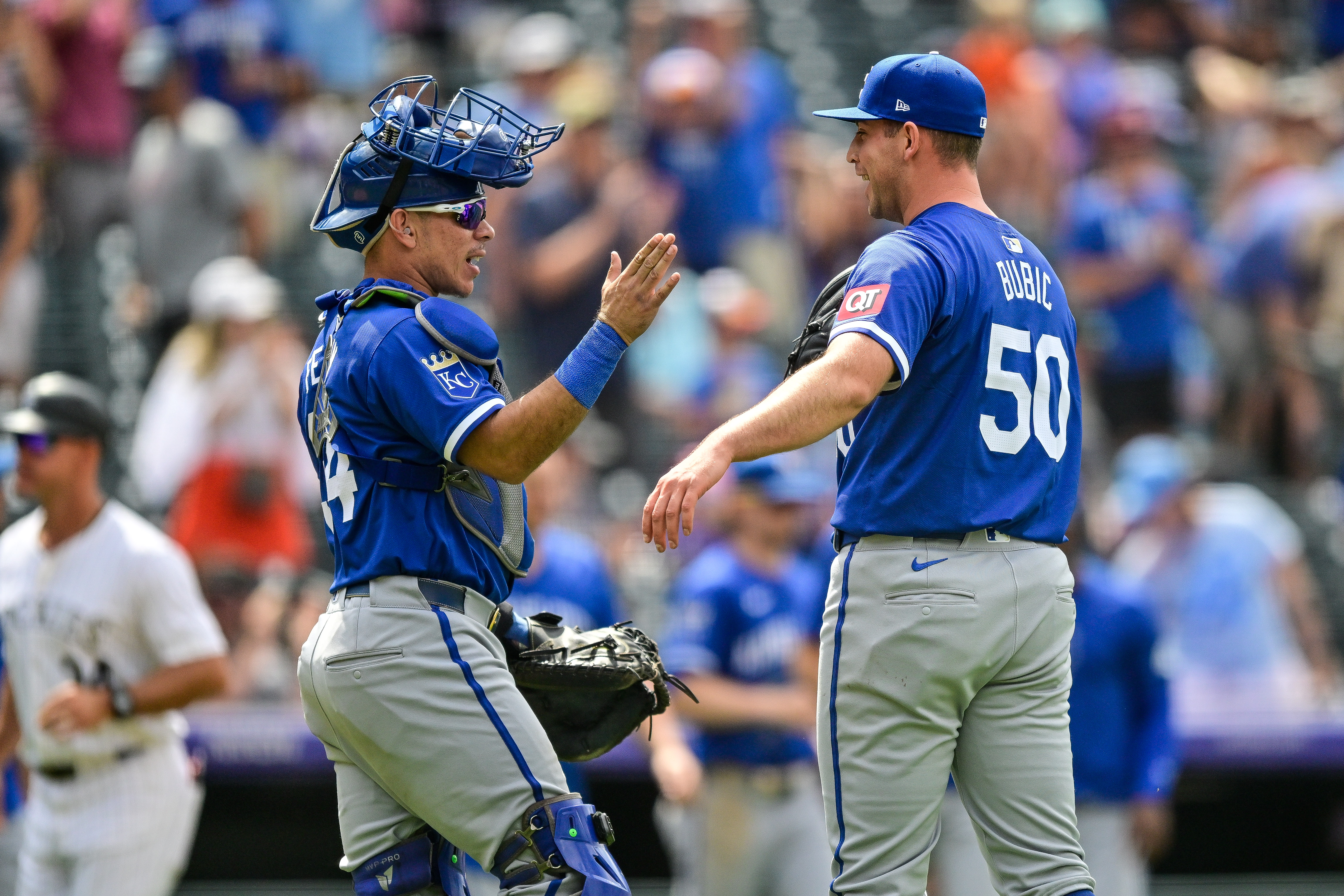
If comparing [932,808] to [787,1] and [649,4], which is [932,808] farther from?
[787,1]

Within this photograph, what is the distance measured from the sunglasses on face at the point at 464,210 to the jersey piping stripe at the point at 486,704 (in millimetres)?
901

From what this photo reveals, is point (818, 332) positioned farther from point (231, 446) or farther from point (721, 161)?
point (721, 161)

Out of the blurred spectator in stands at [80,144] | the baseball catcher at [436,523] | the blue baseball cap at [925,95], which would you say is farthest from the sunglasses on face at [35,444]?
the blurred spectator in stands at [80,144]

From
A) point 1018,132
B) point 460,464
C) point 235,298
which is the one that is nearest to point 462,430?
point 460,464

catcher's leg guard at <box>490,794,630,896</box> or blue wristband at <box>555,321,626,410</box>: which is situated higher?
blue wristband at <box>555,321,626,410</box>

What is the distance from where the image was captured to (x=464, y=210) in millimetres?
3896

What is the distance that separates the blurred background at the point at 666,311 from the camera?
8.49 meters

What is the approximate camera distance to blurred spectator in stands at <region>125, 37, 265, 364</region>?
31.5 ft

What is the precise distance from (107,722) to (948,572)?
2.94m

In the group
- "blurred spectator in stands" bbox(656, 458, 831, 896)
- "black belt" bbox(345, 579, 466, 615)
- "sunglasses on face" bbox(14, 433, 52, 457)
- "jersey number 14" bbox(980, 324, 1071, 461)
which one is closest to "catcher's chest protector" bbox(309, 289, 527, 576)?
"black belt" bbox(345, 579, 466, 615)

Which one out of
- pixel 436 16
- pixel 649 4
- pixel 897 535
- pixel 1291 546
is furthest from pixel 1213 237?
pixel 897 535

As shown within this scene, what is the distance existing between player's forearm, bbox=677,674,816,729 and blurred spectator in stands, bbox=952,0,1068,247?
3.94m

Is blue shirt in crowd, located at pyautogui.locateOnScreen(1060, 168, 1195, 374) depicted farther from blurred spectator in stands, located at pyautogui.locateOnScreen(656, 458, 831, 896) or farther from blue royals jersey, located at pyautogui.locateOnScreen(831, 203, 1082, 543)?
blue royals jersey, located at pyautogui.locateOnScreen(831, 203, 1082, 543)

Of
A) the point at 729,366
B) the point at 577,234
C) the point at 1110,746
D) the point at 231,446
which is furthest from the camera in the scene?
the point at 577,234
